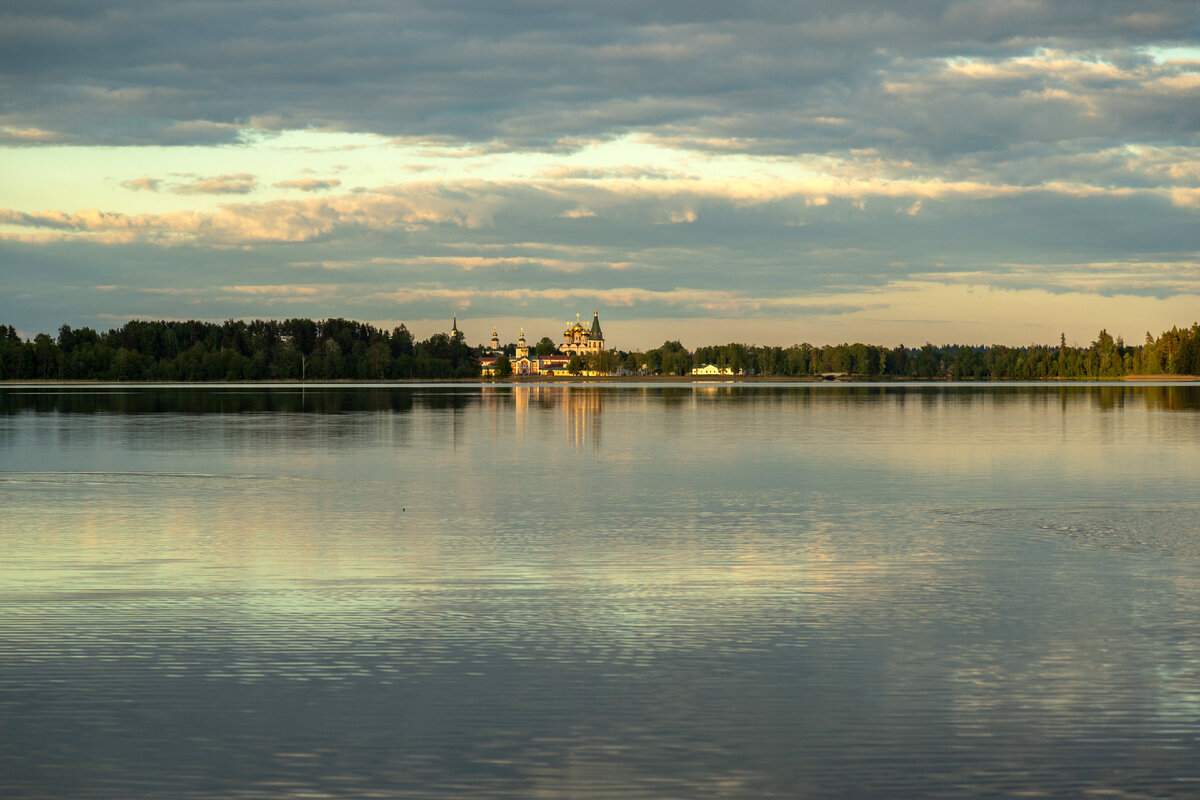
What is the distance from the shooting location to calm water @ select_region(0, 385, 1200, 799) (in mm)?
8391

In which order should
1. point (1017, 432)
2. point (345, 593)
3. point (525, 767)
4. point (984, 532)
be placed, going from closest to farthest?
point (525, 767) → point (345, 593) → point (984, 532) → point (1017, 432)

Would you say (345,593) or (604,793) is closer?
(604,793)

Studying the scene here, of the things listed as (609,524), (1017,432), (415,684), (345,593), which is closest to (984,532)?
(609,524)

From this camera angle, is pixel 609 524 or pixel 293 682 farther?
pixel 609 524

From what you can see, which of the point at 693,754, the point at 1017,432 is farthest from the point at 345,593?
the point at 1017,432

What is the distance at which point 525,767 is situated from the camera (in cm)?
834

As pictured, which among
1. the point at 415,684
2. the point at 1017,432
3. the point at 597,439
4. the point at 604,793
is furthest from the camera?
the point at 1017,432

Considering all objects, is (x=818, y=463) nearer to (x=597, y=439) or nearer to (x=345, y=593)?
(x=597, y=439)

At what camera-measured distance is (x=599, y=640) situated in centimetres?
1205

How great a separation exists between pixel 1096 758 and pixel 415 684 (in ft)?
18.8

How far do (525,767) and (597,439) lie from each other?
40.0m

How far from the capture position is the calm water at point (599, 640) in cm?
839

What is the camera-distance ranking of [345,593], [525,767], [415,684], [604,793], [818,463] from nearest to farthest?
[604,793] → [525,767] → [415,684] → [345,593] → [818,463]

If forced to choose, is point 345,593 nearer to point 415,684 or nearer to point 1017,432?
point 415,684
